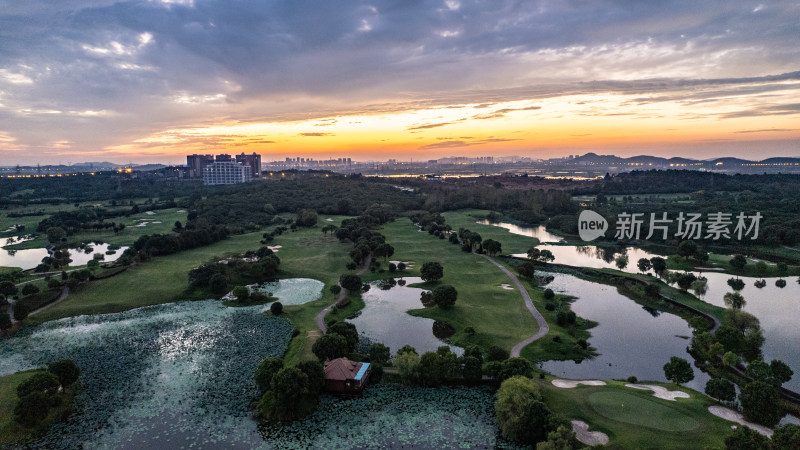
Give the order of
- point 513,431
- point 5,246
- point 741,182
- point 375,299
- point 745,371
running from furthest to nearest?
point 741,182 → point 5,246 → point 375,299 → point 745,371 → point 513,431

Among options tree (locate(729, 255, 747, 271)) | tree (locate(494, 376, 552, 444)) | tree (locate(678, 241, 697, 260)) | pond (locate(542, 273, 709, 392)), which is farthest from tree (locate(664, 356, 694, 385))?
tree (locate(678, 241, 697, 260))

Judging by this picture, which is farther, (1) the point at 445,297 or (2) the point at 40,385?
(1) the point at 445,297

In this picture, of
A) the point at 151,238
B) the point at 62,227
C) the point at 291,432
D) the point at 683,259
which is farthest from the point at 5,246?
the point at 683,259

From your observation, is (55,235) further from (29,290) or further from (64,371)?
(64,371)

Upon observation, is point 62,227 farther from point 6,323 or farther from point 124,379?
point 124,379

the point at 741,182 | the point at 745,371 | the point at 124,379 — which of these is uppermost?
the point at 741,182

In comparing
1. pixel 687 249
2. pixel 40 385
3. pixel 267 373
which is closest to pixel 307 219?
pixel 267 373
